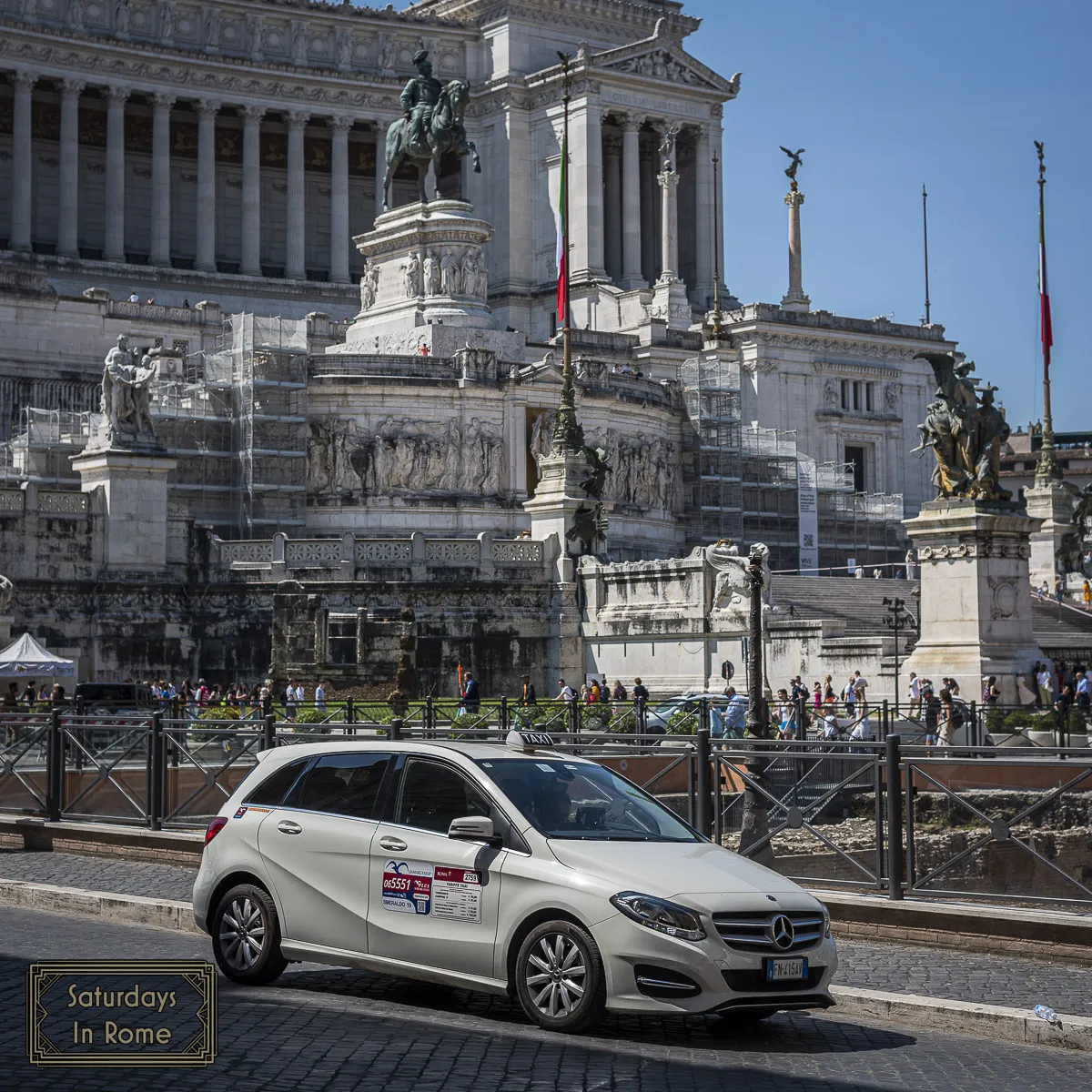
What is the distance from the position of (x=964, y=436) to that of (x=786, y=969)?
24415 millimetres

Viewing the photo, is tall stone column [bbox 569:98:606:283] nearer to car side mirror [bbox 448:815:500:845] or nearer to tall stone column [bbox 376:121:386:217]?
tall stone column [bbox 376:121:386:217]

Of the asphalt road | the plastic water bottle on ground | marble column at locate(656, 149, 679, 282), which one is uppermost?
marble column at locate(656, 149, 679, 282)

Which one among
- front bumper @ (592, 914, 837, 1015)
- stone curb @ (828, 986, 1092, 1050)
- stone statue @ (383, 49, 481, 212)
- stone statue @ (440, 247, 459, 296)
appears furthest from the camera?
stone statue @ (383, 49, 481, 212)

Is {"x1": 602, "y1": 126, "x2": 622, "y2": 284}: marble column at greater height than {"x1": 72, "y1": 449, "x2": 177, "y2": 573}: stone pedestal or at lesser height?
greater

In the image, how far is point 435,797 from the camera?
13273 mm

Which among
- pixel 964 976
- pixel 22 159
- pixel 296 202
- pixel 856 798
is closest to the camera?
pixel 964 976

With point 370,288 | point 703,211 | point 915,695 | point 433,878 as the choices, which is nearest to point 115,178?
point 370,288

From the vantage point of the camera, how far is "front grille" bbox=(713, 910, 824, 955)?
1194 cm

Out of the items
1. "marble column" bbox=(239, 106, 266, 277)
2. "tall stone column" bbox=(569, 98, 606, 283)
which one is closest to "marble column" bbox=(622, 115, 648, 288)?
"tall stone column" bbox=(569, 98, 606, 283)

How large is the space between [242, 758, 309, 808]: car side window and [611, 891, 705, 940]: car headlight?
331 centimetres

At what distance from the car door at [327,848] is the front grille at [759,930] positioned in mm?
2690

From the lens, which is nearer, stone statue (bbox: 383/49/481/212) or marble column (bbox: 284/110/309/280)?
stone statue (bbox: 383/49/481/212)

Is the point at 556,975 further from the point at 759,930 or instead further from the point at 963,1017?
the point at 963,1017

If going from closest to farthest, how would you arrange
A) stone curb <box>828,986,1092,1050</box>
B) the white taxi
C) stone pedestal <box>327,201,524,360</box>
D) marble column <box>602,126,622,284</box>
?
the white taxi < stone curb <box>828,986,1092,1050</box> < stone pedestal <box>327,201,524,360</box> < marble column <box>602,126,622,284</box>
